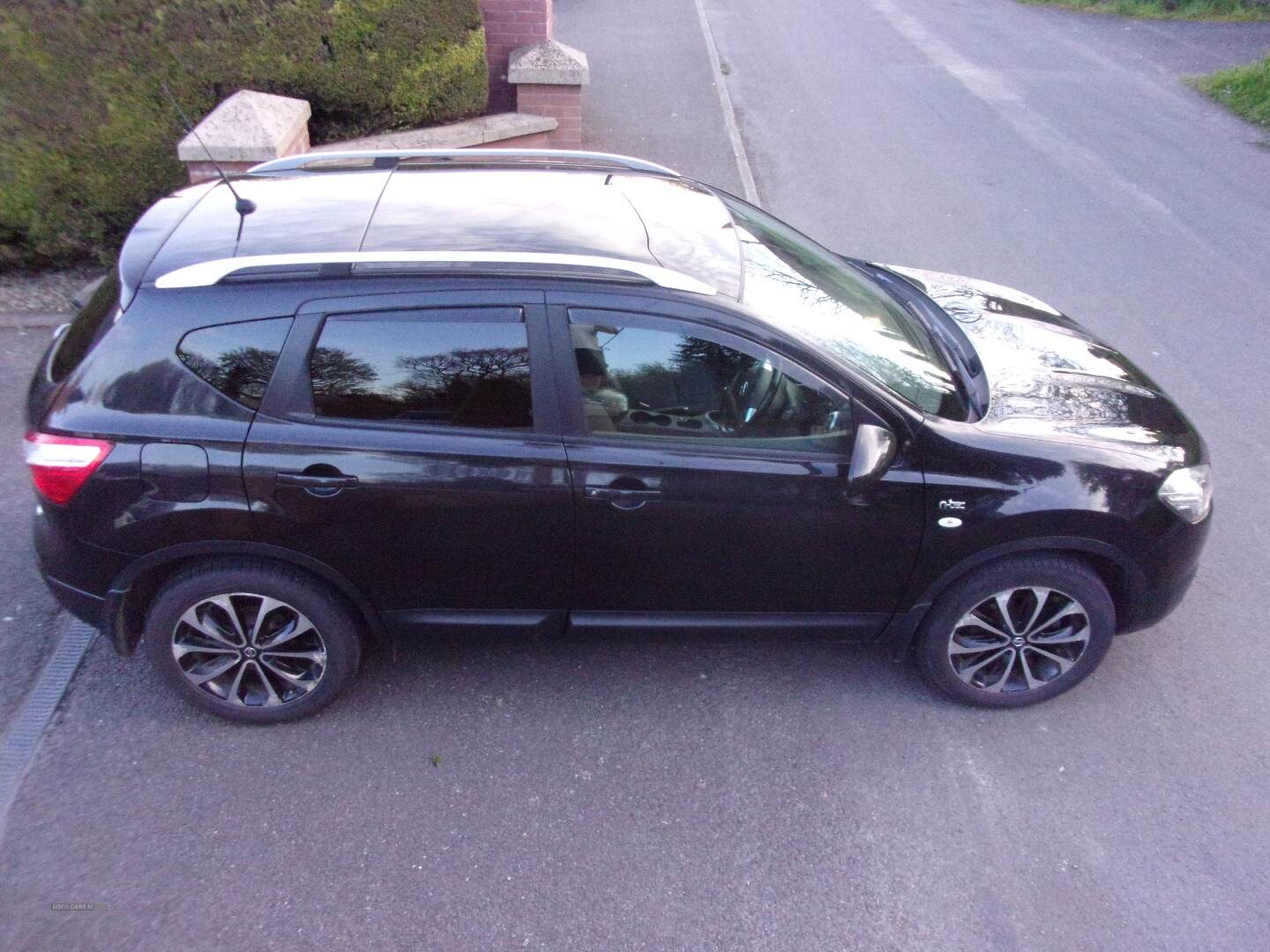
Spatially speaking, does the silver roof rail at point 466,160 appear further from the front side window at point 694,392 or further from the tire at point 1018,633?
the tire at point 1018,633

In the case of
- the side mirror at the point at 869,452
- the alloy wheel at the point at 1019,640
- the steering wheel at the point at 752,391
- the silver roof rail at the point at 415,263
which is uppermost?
the silver roof rail at the point at 415,263

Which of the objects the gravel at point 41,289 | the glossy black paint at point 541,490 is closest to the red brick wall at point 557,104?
the gravel at point 41,289

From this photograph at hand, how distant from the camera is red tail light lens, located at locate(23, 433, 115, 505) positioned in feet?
10.8

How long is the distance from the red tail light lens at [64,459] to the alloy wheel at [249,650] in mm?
563

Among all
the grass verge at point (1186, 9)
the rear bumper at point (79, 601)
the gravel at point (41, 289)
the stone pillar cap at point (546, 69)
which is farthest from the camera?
the grass verge at point (1186, 9)

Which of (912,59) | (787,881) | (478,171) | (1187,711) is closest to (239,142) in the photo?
(478,171)

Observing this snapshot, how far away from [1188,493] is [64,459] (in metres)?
3.86

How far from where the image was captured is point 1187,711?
12.8ft

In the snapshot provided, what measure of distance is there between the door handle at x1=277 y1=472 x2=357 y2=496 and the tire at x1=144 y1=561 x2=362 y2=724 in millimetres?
358

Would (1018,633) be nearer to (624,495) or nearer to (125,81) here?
(624,495)

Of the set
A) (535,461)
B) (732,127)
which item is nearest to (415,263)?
(535,461)

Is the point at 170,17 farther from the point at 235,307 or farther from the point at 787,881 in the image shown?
the point at 787,881

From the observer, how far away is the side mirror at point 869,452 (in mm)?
3359

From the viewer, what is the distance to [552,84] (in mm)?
8781
